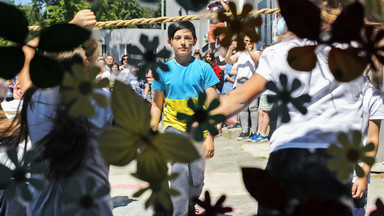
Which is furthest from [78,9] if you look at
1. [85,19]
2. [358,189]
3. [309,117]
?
[358,189]

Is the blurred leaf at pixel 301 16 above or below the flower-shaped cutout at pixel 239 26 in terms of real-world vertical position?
above

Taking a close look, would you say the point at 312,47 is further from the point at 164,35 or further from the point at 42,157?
the point at 42,157

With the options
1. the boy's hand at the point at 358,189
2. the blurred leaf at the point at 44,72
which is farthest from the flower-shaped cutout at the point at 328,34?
the boy's hand at the point at 358,189

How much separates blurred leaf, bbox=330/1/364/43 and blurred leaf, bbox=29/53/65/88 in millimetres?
127

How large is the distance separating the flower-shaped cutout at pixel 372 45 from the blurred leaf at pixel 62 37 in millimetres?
131

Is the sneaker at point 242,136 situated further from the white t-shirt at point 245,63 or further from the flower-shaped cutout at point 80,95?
the flower-shaped cutout at point 80,95

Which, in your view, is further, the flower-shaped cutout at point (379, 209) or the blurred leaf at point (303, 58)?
the flower-shaped cutout at point (379, 209)

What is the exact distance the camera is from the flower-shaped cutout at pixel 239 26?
0.91 ft

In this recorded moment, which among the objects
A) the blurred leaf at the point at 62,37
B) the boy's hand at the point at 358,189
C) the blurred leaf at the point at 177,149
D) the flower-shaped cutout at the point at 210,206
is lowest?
the boy's hand at the point at 358,189

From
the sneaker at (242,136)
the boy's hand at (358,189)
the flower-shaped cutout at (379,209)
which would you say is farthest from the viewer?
the sneaker at (242,136)

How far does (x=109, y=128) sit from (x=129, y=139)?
0.04 ft

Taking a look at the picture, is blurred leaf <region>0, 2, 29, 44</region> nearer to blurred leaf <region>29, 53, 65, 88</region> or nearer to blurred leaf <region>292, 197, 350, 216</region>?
blurred leaf <region>29, 53, 65, 88</region>

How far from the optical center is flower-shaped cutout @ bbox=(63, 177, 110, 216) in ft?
0.89

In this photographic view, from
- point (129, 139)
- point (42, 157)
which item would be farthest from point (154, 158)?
point (42, 157)
